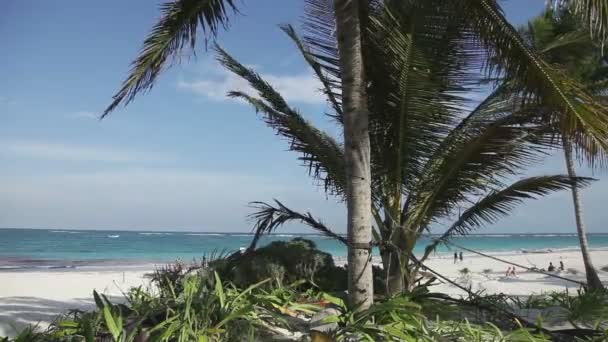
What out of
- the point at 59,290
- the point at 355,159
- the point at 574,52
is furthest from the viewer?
the point at 59,290

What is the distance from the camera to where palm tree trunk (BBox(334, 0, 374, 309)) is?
4918mm

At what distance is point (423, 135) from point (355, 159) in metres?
1.47

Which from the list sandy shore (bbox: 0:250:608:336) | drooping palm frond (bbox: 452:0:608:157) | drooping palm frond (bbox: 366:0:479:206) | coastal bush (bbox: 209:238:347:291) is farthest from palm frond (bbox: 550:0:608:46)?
sandy shore (bbox: 0:250:608:336)

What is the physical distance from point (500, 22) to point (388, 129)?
1.76m

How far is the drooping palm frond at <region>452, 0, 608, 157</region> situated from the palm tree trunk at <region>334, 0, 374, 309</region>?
3.61 feet

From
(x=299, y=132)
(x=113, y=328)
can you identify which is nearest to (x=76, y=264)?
(x=299, y=132)

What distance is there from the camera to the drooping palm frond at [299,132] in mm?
6879

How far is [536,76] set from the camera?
484 centimetres

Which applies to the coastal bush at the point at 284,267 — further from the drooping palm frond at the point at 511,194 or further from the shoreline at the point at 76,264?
the shoreline at the point at 76,264

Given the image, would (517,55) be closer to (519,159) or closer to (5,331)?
(519,159)

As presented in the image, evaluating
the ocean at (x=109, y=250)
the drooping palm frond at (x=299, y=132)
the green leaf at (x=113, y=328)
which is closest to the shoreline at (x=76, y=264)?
the ocean at (x=109, y=250)

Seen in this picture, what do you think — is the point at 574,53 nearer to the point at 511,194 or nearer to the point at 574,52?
the point at 574,52

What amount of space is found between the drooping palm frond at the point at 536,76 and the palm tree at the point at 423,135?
78 millimetres

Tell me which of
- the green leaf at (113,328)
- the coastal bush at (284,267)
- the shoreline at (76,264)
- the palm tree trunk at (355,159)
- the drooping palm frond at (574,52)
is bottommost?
the shoreline at (76,264)
